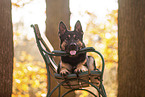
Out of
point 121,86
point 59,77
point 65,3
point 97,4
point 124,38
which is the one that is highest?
point 97,4

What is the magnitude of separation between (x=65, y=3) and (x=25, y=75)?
16.7ft

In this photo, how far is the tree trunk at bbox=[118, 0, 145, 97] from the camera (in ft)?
8.78

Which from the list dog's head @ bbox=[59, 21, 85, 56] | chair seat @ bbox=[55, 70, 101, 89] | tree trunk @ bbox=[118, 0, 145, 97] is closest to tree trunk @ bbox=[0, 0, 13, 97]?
dog's head @ bbox=[59, 21, 85, 56]

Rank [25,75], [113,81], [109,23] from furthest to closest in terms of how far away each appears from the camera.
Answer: [113,81] → [25,75] → [109,23]

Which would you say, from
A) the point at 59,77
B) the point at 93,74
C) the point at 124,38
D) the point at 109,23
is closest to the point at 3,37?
Answer: the point at 59,77

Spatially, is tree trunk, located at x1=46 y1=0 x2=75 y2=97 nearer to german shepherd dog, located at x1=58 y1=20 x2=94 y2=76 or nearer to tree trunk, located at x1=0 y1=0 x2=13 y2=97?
Result: tree trunk, located at x1=0 y1=0 x2=13 y2=97

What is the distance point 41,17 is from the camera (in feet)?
23.3

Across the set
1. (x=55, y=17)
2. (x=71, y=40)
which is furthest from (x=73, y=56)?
(x=55, y=17)

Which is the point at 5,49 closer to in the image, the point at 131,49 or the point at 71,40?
the point at 71,40

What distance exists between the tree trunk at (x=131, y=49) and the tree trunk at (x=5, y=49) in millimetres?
1530

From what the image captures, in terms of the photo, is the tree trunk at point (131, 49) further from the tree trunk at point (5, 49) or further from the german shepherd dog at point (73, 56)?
the tree trunk at point (5, 49)

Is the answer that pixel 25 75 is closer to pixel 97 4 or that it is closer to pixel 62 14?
pixel 97 4

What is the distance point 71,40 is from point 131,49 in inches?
38.2

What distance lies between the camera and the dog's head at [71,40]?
6.87 feet
